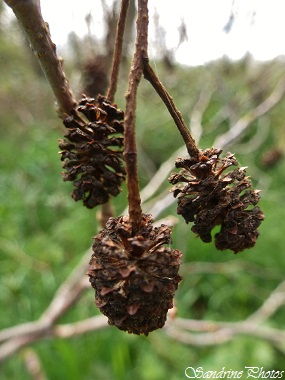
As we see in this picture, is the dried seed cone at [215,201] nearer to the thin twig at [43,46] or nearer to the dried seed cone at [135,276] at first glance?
the dried seed cone at [135,276]

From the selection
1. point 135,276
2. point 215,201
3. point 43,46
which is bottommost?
point 135,276

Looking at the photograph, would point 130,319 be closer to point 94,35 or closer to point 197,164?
point 197,164

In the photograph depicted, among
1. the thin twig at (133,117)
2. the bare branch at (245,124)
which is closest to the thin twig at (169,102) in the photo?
the thin twig at (133,117)

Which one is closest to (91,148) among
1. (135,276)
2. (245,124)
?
(135,276)

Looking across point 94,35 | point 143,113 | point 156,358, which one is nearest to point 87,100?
point 94,35

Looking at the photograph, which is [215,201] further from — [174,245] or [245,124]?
[174,245]

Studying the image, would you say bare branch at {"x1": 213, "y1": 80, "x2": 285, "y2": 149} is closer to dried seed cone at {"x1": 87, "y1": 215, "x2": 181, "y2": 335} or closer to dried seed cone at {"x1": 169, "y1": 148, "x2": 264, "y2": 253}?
dried seed cone at {"x1": 169, "y1": 148, "x2": 264, "y2": 253}
